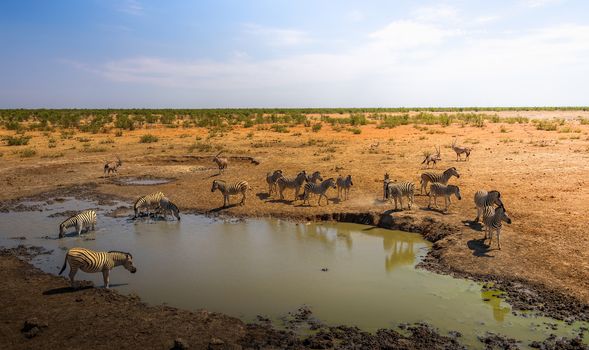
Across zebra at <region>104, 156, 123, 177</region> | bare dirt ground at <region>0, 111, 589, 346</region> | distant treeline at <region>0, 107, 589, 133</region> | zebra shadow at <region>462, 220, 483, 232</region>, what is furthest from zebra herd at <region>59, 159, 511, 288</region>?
distant treeline at <region>0, 107, 589, 133</region>

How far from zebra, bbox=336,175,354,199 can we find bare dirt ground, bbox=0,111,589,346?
1.51ft

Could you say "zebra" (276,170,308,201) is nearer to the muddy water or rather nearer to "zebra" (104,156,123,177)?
the muddy water

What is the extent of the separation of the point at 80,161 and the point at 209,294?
2022cm

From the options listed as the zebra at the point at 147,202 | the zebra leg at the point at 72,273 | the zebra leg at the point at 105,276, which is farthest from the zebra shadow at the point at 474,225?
the zebra leg at the point at 72,273

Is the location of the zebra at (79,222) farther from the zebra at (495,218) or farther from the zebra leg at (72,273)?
the zebra at (495,218)

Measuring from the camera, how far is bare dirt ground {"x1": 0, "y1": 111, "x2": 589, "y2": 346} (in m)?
11.1

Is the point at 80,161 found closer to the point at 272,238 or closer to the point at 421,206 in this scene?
the point at 272,238

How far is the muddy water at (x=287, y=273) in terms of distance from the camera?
859 cm

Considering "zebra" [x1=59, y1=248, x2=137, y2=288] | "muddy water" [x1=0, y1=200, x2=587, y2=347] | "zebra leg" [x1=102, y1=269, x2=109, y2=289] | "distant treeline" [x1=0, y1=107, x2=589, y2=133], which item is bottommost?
"muddy water" [x1=0, y1=200, x2=587, y2=347]

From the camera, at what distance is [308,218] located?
15.4 meters

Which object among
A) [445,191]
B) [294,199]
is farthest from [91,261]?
[445,191]

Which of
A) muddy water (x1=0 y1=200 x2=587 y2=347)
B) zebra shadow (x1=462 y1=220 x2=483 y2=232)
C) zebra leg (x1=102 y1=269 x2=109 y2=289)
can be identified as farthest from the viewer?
zebra shadow (x1=462 y1=220 x2=483 y2=232)

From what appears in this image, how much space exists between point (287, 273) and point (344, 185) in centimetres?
666

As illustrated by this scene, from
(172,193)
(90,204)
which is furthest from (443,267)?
(90,204)
